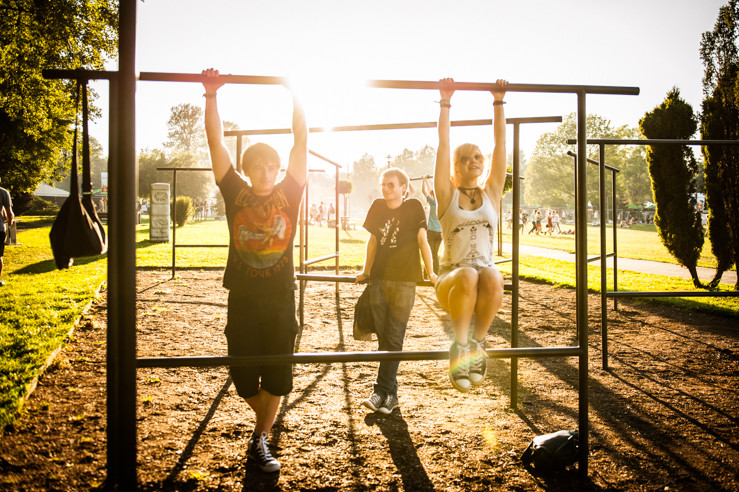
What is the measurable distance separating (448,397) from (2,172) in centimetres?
2791

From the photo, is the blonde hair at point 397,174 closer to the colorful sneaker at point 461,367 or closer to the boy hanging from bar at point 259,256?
the boy hanging from bar at point 259,256

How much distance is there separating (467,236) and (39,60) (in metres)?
20.6

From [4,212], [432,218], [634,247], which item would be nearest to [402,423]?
[432,218]

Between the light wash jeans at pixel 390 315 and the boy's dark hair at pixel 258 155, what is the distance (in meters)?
1.34

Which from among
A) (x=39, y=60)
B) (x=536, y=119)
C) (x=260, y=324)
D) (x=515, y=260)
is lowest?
(x=260, y=324)

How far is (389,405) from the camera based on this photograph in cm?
329

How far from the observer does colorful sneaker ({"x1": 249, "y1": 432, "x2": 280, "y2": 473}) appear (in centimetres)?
241

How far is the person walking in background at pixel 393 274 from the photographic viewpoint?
3336 millimetres

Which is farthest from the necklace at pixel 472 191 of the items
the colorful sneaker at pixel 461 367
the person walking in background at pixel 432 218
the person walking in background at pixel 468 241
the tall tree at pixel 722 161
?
the tall tree at pixel 722 161

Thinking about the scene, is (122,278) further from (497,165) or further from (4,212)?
(4,212)

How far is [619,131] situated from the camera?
55188 millimetres

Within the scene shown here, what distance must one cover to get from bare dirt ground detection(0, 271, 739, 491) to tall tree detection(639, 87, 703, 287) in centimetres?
416

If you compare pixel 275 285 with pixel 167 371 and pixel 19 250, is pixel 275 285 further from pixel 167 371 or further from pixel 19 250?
pixel 19 250

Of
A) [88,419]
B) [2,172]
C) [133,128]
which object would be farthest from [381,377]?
[2,172]
